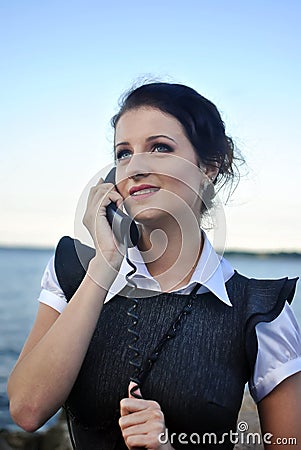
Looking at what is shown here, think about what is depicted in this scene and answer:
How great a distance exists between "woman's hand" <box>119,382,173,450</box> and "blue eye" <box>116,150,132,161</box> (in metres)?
0.93

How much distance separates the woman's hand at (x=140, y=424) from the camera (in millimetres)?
1935

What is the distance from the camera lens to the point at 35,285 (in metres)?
36.4

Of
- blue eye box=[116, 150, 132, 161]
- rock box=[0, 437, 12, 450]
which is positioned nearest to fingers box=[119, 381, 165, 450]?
blue eye box=[116, 150, 132, 161]

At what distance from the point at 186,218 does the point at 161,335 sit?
471mm

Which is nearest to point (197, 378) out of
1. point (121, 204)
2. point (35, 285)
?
point (121, 204)

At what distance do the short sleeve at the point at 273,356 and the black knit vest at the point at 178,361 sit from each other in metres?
0.04

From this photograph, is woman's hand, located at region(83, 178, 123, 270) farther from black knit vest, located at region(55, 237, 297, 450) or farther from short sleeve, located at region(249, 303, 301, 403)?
short sleeve, located at region(249, 303, 301, 403)

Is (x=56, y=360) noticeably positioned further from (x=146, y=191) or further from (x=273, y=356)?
(x=273, y=356)

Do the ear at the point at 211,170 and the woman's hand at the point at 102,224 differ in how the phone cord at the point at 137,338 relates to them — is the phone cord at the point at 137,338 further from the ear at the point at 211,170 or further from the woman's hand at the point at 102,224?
the ear at the point at 211,170

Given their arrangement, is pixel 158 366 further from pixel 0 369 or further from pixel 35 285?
A: pixel 35 285

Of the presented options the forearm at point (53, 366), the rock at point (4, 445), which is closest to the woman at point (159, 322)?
the forearm at point (53, 366)

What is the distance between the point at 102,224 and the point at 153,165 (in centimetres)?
30

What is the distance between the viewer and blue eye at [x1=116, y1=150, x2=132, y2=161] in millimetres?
2430

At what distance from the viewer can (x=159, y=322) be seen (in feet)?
7.72
